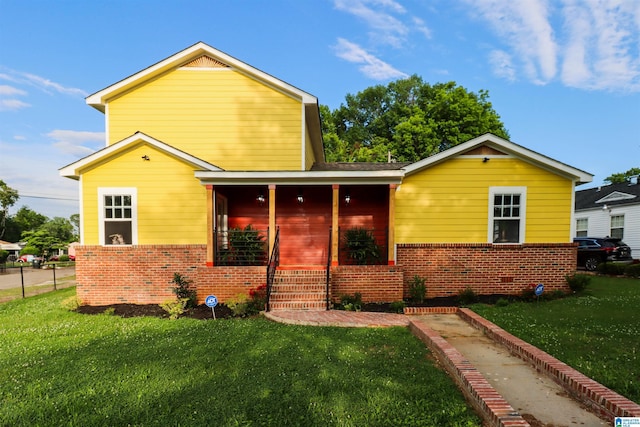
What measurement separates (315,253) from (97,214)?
624 cm

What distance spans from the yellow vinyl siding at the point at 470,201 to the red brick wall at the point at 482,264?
0.26 metres

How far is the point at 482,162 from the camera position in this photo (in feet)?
28.8

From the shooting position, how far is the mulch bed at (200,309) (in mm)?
7333

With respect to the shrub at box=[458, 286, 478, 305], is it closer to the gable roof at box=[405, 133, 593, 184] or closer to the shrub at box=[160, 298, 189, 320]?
the gable roof at box=[405, 133, 593, 184]

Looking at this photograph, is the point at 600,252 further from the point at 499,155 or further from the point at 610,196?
the point at 499,155

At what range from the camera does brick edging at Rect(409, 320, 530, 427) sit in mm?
2885

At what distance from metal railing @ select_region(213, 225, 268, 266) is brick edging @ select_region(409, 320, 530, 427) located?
4942 mm

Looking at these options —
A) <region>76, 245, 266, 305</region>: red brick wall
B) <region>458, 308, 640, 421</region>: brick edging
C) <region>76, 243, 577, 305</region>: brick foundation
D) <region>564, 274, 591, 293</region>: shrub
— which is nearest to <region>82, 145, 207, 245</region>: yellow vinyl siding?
<region>76, 245, 266, 305</region>: red brick wall

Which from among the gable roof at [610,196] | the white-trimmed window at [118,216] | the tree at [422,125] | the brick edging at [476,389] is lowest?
the brick edging at [476,389]

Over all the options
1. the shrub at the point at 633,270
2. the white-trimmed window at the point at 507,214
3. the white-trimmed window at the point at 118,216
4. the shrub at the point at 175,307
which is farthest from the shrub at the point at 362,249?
the shrub at the point at 633,270

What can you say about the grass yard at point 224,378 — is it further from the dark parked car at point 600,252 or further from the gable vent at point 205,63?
the dark parked car at point 600,252

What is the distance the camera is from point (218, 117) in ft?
32.6

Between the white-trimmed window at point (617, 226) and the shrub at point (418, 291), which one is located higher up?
the white-trimmed window at point (617, 226)

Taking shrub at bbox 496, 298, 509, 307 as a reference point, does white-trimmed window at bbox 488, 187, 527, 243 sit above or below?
above
